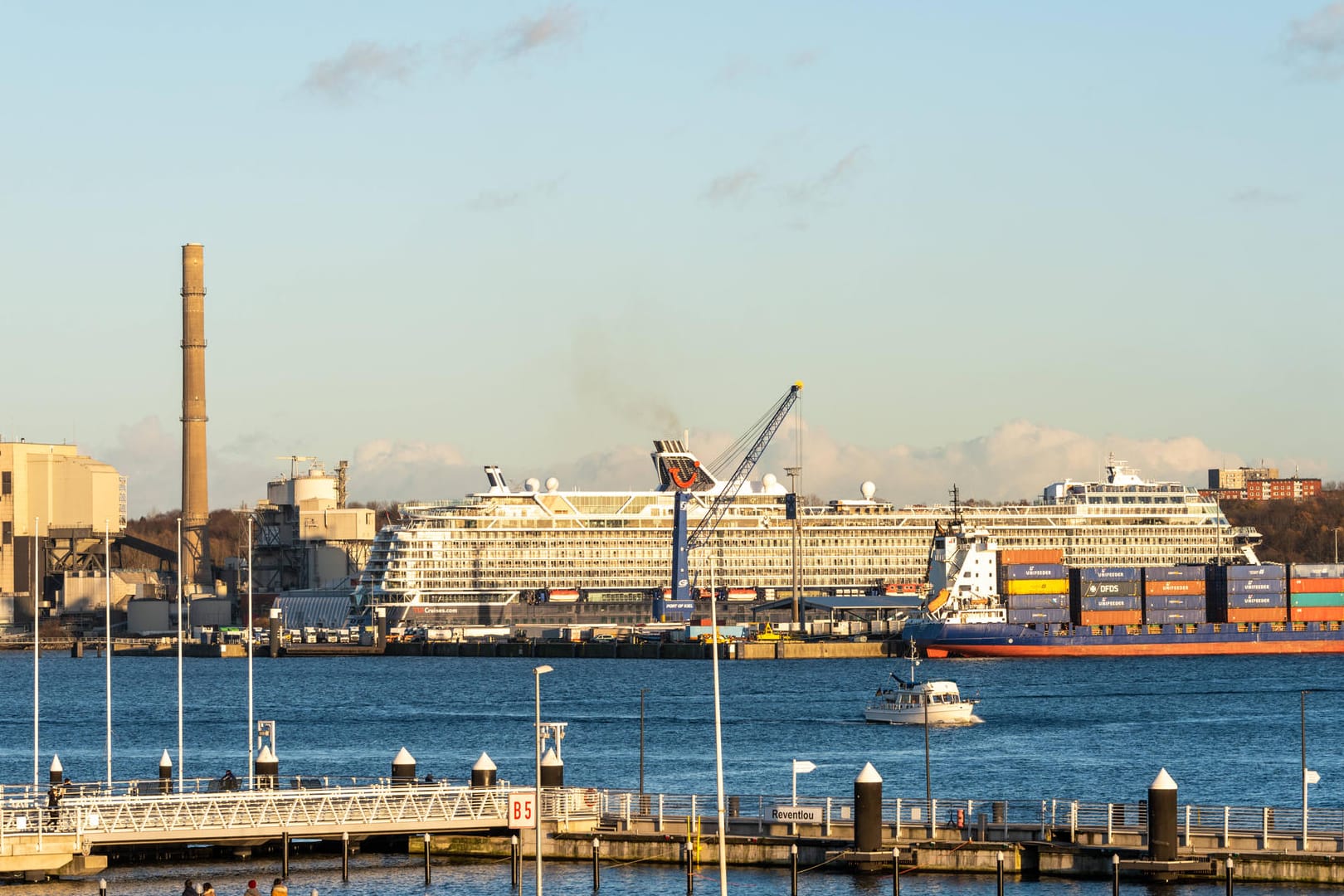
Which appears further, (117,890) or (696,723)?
(696,723)

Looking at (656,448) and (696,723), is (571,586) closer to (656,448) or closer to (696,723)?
(656,448)

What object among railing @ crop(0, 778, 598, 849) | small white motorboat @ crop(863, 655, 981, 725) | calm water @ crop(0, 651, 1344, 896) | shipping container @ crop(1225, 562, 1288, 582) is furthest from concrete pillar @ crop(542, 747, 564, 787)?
shipping container @ crop(1225, 562, 1288, 582)

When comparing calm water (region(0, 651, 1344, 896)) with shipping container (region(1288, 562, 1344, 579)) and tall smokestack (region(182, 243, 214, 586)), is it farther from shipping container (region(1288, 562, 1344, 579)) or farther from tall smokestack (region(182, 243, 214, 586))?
tall smokestack (region(182, 243, 214, 586))

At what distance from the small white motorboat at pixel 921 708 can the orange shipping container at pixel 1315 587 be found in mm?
55798

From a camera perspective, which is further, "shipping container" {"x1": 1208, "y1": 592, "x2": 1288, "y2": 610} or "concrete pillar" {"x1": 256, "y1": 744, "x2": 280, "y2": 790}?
"shipping container" {"x1": 1208, "y1": 592, "x2": 1288, "y2": 610}

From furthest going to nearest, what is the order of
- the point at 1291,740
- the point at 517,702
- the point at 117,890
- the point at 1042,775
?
1. the point at 517,702
2. the point at 1291,740
3. the point at 1042,775
4. the point at 117,890

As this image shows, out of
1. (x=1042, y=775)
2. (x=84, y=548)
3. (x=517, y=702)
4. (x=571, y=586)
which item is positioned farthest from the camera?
(x=84, y=548)

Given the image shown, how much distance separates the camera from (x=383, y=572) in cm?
15900

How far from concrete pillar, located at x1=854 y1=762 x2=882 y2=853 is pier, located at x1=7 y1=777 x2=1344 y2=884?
21 cm

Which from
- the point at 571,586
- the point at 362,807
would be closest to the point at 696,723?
the point at 362,807

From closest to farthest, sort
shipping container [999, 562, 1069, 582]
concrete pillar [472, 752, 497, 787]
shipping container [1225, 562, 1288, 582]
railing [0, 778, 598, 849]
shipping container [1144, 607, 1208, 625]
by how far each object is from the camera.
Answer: railing [0, 778, 598, 849], concrete pillar [472, 752, 497, 787], shipping container [1144, 607, 1208, 625], shipping container [999, 562, 1069, 582], shipping container [1225, 562, 1288, 582]

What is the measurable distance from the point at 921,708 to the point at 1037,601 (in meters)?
50.9

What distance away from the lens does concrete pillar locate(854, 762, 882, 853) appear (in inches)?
1575

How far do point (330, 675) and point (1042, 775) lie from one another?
225 ft
